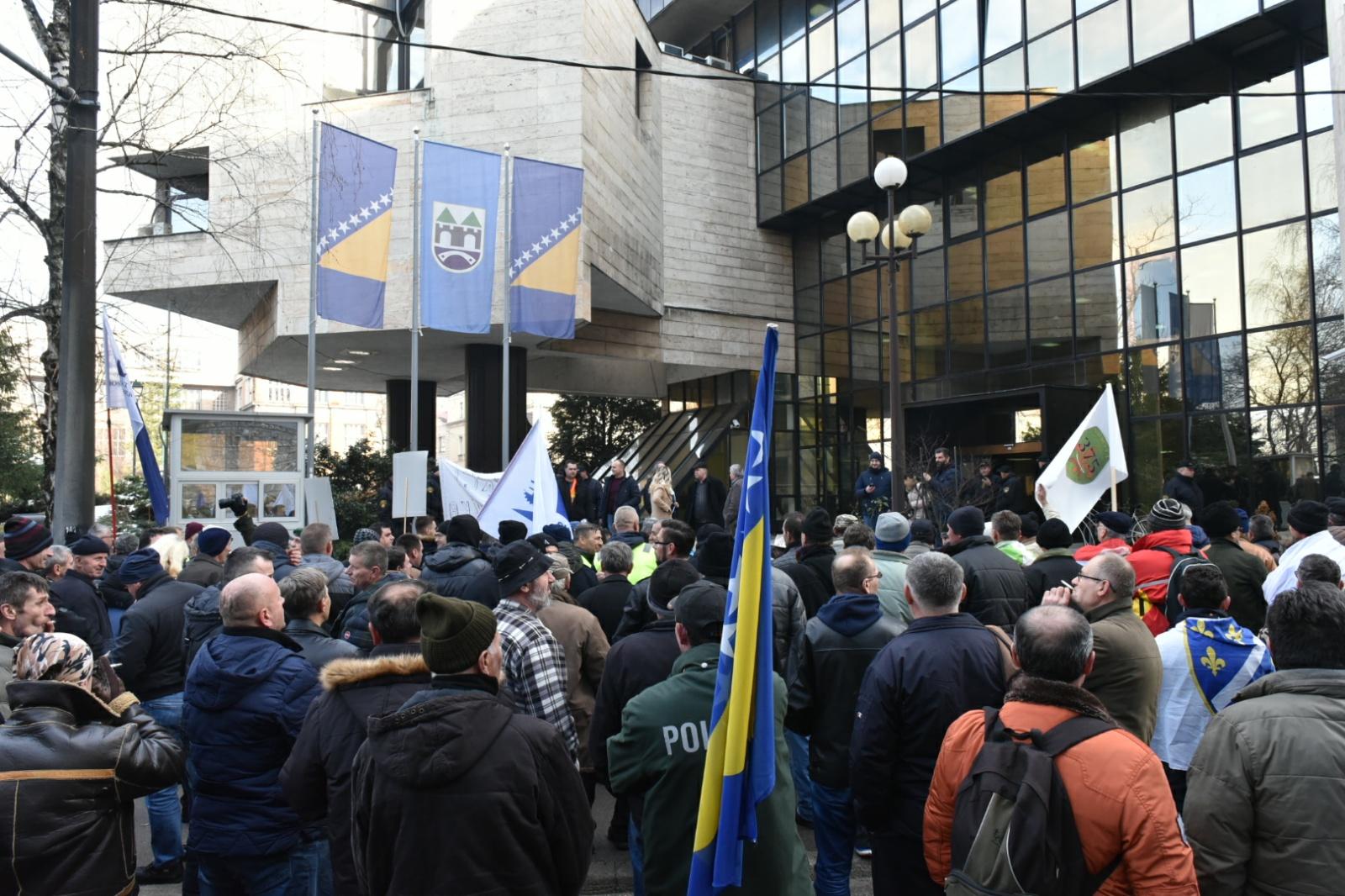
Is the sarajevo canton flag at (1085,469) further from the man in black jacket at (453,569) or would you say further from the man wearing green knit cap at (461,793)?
the man wearing green knit cap at (461,793)

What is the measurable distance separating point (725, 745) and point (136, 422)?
8.80m

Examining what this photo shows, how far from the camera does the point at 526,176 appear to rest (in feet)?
53.7

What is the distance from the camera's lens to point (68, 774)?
3078 mm

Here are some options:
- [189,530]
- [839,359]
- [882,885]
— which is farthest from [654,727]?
[839,359]

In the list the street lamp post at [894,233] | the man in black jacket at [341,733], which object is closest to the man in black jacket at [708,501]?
the street lamp post at [894,233]

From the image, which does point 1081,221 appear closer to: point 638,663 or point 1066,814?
point 638,663

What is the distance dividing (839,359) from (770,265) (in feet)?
11.0

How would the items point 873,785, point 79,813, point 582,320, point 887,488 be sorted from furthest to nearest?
point 582,320, point 887,488, point 873,785, point 79,813

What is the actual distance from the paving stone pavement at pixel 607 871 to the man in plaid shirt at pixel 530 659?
3.84ft

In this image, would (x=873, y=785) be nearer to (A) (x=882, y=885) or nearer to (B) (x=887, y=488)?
(A) (x=882, y=885)

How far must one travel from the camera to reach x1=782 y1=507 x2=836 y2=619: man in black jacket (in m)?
6.22

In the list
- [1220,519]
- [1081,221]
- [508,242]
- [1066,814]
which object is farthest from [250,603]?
[1081,221]

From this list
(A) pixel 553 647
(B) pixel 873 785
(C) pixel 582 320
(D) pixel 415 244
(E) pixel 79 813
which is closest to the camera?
(E) pixel 79 813

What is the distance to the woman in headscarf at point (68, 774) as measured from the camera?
302 centimetres
